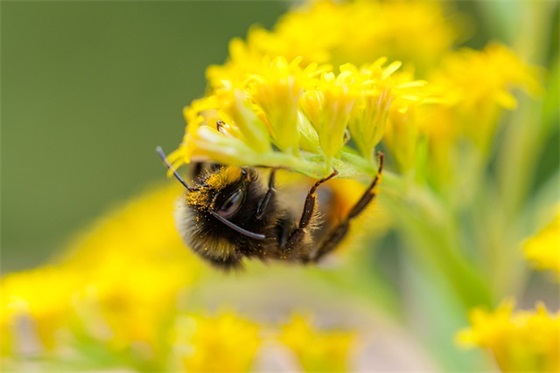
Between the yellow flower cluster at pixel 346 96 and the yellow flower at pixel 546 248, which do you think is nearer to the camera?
the yellow flower cluster at pixel 346 96

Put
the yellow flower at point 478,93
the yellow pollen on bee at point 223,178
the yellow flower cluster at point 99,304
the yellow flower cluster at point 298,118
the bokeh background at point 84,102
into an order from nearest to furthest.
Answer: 1. the yellow flower cluster at point 298,118
2. the yellow pollen on bee at point 223,178
3. the yellow flower at point 478,93
4. the yellow flower cluster at point 99,304
5. the bokeh background at point 84,102

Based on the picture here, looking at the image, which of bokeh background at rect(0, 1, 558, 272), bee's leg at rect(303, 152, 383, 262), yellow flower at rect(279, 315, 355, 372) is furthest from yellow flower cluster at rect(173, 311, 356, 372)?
bokeh background at rect(0, 1, 558, 272)

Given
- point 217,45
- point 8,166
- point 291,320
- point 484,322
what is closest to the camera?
point 484,322

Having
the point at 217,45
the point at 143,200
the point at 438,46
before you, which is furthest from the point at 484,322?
the point at 217,45

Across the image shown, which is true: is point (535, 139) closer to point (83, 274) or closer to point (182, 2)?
point (83, 274)

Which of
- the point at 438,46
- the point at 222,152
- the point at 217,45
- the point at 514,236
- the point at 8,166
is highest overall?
the point at 217,45

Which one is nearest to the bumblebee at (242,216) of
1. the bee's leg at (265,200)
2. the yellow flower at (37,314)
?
the bee's leg at (265,200)

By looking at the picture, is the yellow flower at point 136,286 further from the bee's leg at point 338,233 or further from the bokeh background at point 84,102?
the bokeh background at point 84,102

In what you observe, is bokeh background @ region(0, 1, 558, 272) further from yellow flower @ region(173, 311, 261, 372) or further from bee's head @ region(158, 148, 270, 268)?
bee's head @ region(158, 148, 270, 268)
